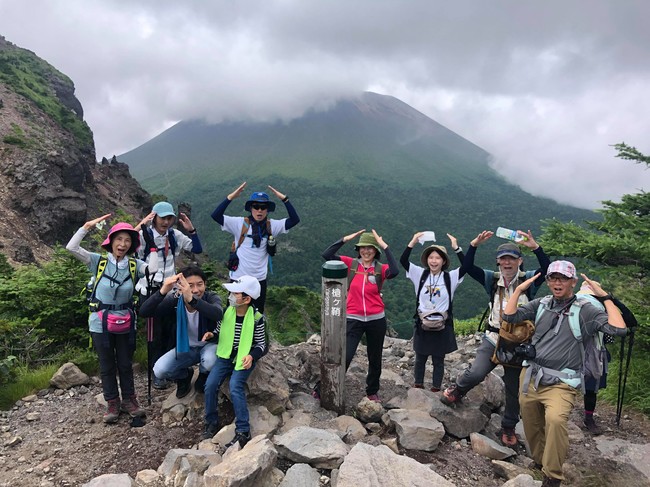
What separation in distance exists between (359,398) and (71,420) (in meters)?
3.55

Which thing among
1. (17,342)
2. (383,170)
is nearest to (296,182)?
(383,170)

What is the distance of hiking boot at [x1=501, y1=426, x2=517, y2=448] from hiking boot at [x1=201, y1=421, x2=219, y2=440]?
3.32 meters

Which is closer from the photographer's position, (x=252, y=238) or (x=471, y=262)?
(x=471, y=262)

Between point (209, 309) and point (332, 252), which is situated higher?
point (332, 252)

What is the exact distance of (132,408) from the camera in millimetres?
4992

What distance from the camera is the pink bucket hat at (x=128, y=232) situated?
480 centimetres

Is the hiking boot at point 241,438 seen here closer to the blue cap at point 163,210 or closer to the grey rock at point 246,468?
the grey rock at point 246,468

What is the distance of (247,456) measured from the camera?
3643 mm

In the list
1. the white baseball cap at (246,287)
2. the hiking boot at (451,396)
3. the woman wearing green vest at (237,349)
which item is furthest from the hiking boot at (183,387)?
the hiking boot at (451,396)

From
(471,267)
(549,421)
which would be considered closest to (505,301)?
(471,267)

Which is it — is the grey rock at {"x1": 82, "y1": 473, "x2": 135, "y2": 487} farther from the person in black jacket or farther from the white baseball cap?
the white baseball cap

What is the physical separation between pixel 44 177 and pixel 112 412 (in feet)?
100

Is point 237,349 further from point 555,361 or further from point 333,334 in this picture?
point 555,361

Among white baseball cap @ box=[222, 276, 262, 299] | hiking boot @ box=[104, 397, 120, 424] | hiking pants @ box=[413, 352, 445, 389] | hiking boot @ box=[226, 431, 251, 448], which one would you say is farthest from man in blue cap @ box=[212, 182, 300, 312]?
hiking pants @ box=[413, 352, 445, 389]
